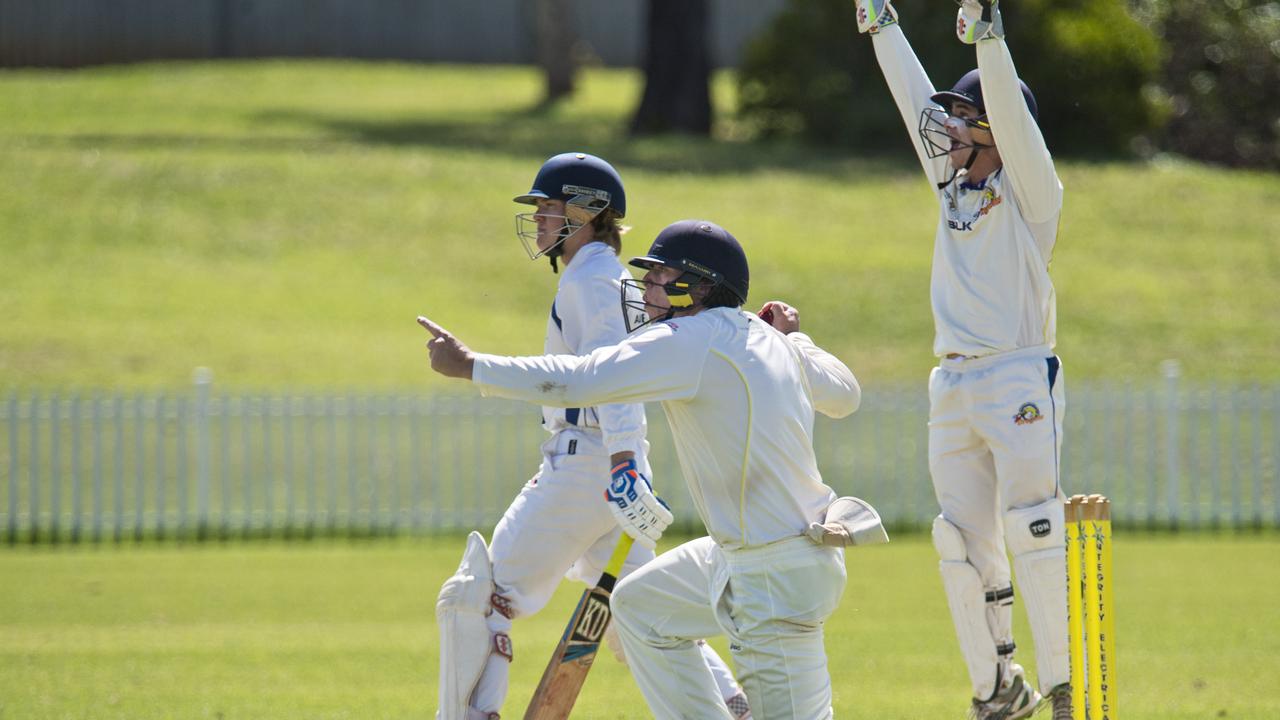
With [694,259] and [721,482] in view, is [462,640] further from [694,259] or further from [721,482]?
[694,259]

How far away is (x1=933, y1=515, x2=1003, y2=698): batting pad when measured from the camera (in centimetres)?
590

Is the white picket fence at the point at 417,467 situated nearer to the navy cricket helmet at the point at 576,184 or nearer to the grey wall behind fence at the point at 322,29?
the navy cricket helmet at the point at 576,184

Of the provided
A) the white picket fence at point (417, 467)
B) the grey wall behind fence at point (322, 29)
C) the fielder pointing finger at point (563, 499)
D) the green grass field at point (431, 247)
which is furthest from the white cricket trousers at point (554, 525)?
the grey wall behind fence at point (322, 29)

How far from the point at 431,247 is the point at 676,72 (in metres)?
8.56

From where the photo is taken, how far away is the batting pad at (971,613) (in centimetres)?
590

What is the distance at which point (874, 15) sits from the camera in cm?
623

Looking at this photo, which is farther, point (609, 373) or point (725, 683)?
point (725, 683)

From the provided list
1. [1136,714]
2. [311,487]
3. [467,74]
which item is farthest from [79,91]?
[1136,714]

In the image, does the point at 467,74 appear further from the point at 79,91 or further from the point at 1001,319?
the point at 1001,319

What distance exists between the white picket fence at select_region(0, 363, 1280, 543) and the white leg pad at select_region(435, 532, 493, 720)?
7.88 m

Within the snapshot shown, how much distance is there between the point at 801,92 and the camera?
28234 mm

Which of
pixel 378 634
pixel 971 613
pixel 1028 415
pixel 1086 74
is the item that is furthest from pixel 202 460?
pixel 1086 74

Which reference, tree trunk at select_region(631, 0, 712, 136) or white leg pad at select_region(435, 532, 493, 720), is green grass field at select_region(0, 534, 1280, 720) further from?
tree trunk at select_region(631, 0, 712, 136)

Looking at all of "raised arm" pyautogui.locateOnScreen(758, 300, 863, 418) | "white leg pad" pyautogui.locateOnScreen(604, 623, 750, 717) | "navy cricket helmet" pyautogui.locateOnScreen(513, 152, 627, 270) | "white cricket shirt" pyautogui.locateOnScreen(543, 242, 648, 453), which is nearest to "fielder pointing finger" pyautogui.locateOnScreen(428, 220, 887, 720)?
"raised arm" pyautogui.locateOnScreen(758, 300, 863, 418)
